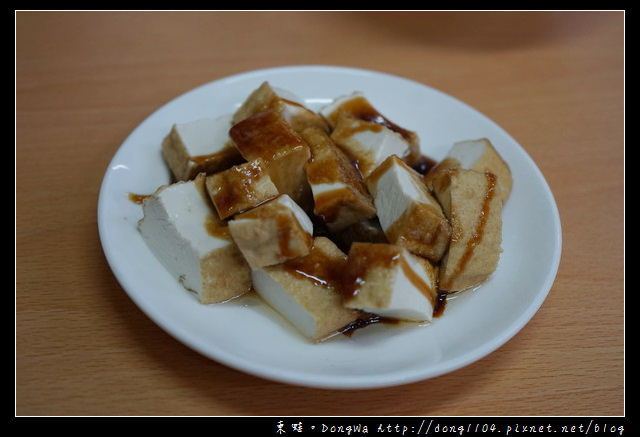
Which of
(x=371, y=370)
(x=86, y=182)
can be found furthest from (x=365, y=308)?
(x=86, y=182)

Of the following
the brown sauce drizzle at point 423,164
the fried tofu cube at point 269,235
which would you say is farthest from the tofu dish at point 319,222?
the brown sauce drizzle at point 423,164

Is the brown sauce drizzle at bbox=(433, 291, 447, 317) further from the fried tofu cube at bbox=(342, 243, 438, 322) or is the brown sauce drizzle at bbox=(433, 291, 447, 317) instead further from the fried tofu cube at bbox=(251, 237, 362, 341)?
the fried tofu cube at bbox=(251, 237, 362, 341)

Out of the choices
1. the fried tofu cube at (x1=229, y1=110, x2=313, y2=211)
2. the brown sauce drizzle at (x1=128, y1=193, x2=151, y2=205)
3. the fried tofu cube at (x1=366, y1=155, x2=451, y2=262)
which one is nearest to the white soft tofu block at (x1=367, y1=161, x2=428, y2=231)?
the fried tofu cube at (x1=366, y1=155, x2=451, y2=262)

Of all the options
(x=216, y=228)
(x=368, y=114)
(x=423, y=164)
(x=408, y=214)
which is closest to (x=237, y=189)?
(x=216, y=228)

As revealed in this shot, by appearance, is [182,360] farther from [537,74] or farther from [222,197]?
[537,74]

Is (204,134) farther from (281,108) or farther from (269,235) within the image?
(269,235)

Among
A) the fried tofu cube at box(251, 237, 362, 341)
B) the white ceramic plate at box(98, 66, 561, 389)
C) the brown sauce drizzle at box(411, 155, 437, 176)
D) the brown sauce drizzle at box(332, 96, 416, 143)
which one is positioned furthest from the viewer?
the brown sauce drizzle at box(411, 155, 437, 176)
